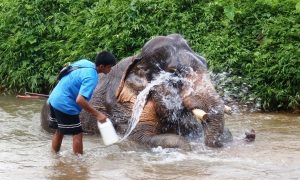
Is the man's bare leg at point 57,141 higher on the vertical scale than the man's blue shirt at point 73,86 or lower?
lower

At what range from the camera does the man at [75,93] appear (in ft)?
21.0

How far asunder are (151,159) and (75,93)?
998 mm

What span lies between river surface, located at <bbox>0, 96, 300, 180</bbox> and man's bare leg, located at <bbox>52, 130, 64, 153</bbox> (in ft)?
0.26

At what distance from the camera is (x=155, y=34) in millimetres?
11445

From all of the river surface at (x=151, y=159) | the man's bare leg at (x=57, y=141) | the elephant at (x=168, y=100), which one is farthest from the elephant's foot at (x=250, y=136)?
the man's bare leg at (x=57, y=141)

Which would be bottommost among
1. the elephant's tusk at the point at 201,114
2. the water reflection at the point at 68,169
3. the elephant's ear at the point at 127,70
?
the water reflection at the point at 68,169

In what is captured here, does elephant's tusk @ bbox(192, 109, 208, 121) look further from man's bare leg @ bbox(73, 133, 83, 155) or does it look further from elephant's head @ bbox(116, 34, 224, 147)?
man's bare leg @ bbox(73, 133, 83, 155)

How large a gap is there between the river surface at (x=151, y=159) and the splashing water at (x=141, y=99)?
248mm

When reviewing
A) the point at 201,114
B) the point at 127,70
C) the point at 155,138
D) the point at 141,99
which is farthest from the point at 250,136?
the point at 127,70

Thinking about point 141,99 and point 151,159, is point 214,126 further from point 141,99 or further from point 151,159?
point 141,99

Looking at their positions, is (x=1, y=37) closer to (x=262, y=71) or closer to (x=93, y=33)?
(x=93, y=33)

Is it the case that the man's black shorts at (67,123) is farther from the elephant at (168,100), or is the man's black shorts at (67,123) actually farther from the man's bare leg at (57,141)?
the elephant at (168,100)

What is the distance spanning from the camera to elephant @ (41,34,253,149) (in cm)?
677

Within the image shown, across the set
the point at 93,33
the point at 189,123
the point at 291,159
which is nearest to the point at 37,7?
the point at 93,33
